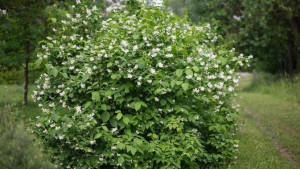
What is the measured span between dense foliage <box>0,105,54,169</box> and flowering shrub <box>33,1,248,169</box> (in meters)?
1.19

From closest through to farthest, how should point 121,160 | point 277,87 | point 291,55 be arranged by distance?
point 121,160 → point 277,87 → point 291,55

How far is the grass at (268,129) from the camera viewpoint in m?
7.17

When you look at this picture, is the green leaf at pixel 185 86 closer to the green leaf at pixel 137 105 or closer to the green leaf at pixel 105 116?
the green leaf at pixel 137 105

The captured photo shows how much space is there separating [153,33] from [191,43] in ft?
3.84

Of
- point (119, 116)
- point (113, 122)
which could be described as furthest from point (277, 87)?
point (119, 116)

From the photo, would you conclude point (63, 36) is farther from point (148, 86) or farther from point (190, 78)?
point (190, 78)

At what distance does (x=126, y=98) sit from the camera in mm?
5684

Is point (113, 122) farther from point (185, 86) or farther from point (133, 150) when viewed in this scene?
point (185, 86)

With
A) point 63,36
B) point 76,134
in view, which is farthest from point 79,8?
point 76,134

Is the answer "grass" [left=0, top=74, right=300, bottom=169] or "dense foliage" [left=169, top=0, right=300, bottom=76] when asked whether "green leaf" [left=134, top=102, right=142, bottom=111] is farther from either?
"dense foliage" [left=169, top=0, right=300, bottom=76]

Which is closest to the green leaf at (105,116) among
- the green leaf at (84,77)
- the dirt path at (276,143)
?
the green leaf at (84,77)

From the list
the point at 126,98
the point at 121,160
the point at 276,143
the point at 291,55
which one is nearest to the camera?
the point at 121,160

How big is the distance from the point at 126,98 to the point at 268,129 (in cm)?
644

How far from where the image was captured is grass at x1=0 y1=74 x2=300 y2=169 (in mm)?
7174
